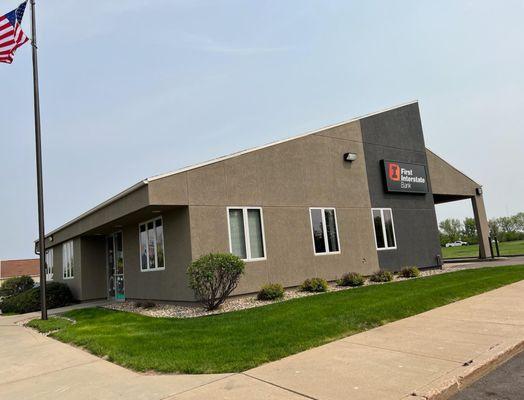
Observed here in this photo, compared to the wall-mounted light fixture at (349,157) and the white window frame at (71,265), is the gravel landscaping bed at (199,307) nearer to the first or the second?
the wall-mounted light fixture at (349,157)

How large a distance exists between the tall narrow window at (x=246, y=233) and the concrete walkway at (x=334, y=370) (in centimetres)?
595

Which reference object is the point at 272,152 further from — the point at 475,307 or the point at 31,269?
the point at 31,269

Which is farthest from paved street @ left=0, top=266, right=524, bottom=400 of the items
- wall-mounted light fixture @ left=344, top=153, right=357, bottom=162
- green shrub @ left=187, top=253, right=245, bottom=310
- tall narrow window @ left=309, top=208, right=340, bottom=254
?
wall-mounted light fixture @ left=344, top=153, right=357, bottom=162

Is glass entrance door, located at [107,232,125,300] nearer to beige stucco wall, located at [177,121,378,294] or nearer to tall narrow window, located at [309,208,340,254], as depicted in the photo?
beige stucco wall, located at [177,121,378,294]

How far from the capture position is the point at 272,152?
14.6 metres

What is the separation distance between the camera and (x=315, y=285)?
45.1 ft

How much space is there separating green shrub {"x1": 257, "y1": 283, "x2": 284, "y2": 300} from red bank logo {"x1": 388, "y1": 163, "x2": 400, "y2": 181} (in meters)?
8.83

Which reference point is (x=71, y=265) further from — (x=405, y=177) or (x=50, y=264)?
(x=405, y=177)

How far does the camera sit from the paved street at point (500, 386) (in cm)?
452

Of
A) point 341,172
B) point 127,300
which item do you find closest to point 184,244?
point 127,300

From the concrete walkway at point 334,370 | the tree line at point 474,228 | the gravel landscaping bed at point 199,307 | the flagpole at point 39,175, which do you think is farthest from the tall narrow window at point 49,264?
the tree line at point 474,228

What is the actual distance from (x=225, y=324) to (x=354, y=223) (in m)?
9.19

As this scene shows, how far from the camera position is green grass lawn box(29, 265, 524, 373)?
6.31m

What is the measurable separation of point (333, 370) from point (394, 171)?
15.1 metres
